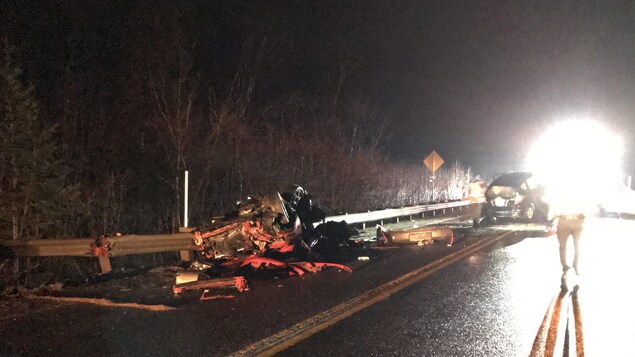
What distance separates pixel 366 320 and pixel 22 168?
754 cm

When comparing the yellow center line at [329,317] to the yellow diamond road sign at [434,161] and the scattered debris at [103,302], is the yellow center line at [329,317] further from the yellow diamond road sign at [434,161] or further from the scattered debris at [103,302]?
the yellow diamond road sign at [434,161]

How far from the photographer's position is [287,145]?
843 inches

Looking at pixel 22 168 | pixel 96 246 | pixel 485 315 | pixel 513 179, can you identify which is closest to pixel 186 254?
pixel 96 246

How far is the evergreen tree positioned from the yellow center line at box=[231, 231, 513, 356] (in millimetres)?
6524

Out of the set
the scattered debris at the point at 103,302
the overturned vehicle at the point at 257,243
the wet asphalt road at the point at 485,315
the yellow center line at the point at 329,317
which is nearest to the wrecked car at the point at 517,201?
the wet asphalt road at the point at 485,315

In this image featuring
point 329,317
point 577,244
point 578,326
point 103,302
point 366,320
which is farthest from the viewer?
point 577,244

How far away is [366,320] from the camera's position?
20.4 feet

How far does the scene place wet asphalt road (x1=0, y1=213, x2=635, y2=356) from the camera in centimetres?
525

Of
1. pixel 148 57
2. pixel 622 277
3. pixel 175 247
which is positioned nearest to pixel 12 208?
pixel 175 247

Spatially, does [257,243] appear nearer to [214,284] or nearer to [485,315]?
[214,284]

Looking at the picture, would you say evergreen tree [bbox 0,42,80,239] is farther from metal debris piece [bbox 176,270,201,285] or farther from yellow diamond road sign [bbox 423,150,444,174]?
yellow diamond road sign [bbox 423,150,444,174]

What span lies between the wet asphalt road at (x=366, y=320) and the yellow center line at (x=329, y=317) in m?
0.11

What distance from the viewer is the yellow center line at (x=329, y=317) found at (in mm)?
5207

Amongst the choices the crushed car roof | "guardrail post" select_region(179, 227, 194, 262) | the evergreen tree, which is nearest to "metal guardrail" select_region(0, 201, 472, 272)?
"guardrail post" select_region(179, 227, 194, 262)
